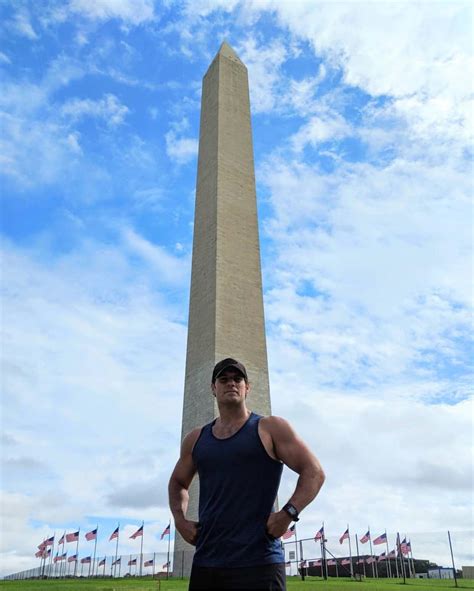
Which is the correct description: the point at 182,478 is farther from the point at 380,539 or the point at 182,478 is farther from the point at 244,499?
the point at 380,539

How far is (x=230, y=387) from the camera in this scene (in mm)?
3572

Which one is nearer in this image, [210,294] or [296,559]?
[210,294]

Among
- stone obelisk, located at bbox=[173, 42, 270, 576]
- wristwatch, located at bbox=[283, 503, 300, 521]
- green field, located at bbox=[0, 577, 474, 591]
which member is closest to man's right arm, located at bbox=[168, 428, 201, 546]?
wristwatch, located at bbox=[283, 503, 300, 521]

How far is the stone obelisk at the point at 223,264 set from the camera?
70.7ft

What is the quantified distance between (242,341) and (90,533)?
19991mm

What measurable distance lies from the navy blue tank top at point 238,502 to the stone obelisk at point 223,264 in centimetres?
1678

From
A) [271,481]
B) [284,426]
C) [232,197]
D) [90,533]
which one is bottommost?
[271,481]

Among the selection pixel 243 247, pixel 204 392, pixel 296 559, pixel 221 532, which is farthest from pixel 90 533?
pixel 221 532

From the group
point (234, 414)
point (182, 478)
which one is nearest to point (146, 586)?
point (182, 478)

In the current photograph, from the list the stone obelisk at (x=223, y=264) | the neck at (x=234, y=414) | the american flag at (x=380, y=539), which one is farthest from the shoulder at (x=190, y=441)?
the american flag at (x=380, y=539)

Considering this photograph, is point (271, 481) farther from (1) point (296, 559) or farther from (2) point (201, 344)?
(1) point (296, 559)

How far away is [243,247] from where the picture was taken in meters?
24.0

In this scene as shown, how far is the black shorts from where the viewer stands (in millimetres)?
3076

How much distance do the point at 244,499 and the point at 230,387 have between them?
2.14ft
